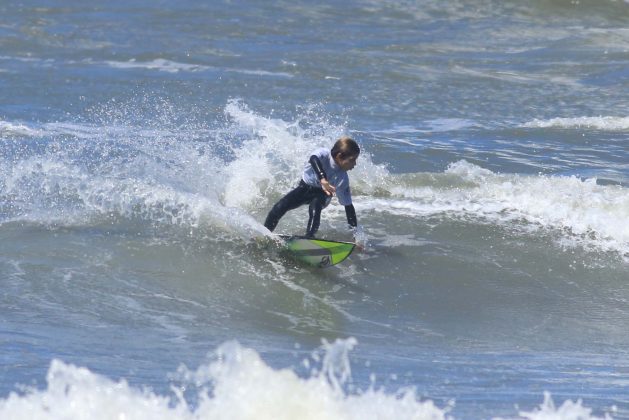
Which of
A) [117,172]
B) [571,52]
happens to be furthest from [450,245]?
[571,52]

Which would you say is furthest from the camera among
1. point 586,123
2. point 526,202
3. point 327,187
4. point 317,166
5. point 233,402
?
point 586,123

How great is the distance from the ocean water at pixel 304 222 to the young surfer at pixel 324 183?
48 centimetres

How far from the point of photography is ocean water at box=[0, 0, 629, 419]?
20.9ft

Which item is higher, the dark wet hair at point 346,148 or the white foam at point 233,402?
the dark wet hair at point 346,148

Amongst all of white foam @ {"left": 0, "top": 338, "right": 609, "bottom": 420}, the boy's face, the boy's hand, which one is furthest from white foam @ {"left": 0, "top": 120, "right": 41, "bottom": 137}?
white foam @ {"left": 0, "top": 338, "right": 609, "bottom": 420}

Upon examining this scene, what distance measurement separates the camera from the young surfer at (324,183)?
9.33 meters

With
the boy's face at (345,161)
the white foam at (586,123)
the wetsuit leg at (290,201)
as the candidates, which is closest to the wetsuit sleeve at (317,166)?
the boy's face at (345,161)

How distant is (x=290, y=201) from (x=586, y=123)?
8.49 m

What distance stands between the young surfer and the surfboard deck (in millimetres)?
256

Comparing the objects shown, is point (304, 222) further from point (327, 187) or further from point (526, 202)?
point (526, 202)

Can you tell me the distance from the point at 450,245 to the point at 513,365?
3727 mm

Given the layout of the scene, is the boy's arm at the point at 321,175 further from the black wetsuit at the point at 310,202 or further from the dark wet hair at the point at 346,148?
the dark wet hair at the point at 346,148

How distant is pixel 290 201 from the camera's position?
9.99 m

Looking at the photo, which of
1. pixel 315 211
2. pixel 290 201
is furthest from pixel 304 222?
pixel 290 201
